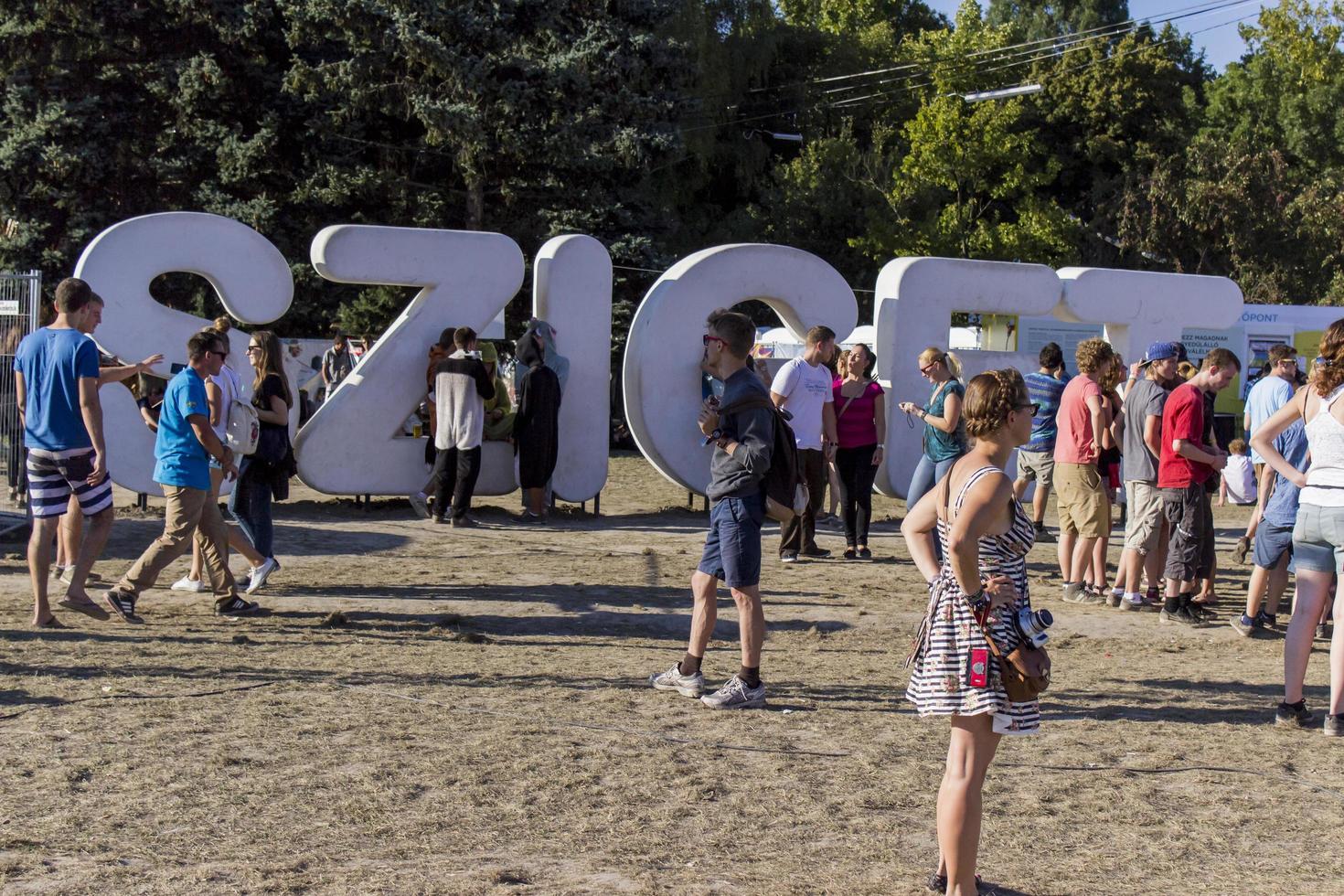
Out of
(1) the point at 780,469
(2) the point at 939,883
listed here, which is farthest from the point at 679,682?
(2) the point at 939,883

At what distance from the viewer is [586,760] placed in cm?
545

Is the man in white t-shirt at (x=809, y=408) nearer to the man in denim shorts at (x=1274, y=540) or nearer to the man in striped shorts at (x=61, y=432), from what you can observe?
the man in denim shorts at (x=1274, y=540)

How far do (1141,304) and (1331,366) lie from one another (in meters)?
9.71

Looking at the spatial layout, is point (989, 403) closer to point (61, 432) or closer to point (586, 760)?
point (586, 760)

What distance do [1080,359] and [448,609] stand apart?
463 centimetres

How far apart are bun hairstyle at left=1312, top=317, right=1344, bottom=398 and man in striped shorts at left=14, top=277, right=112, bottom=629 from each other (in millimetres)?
6183

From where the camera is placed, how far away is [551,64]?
81.3 ft

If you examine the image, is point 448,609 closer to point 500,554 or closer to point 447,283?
point 500,554

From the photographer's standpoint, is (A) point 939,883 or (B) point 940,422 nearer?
(A) point 939,883

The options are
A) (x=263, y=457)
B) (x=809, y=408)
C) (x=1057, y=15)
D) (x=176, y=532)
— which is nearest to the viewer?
(x=176, y=532)

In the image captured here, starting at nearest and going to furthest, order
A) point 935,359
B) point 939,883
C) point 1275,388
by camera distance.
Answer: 1. point 939,883
2. point 1275,388
3. point 935,359

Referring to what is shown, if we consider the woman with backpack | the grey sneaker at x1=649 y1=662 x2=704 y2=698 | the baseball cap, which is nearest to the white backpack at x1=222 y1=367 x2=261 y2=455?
the woman with backpack

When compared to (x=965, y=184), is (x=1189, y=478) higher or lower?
lower

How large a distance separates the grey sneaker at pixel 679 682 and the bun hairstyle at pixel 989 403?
2.84 metres
